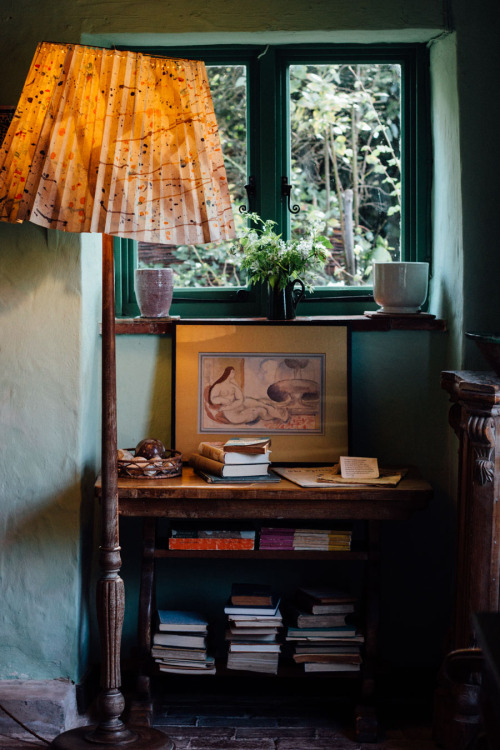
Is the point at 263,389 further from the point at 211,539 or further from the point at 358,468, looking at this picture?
the point at 211,539

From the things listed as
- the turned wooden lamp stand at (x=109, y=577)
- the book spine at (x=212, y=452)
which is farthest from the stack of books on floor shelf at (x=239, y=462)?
the turned wooden lamp stand at (x=109, y=577)

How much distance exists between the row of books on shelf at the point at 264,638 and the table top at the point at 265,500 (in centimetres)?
36

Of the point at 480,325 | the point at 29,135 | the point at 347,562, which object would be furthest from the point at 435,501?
the point at 29,135

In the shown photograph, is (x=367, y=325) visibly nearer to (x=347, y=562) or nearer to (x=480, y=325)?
(x=480, y=325)

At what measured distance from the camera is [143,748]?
8.73 ft

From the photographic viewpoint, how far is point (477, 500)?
105 inches

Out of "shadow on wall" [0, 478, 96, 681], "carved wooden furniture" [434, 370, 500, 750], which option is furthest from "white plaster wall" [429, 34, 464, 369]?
"shadow on wall" [0, 478, 96, 681]

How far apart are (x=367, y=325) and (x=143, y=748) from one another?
1672 millimetres

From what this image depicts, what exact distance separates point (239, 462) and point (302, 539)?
35 centimetres

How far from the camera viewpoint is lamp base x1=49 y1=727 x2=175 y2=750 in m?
2.66

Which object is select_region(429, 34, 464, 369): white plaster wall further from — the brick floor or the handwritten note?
the brick floor

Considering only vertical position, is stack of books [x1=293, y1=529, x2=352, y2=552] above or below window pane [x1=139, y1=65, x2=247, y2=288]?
below

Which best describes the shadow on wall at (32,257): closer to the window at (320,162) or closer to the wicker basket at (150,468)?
the window at (320,162)

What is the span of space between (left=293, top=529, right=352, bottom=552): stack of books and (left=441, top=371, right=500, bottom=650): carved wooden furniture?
0.39 metres
